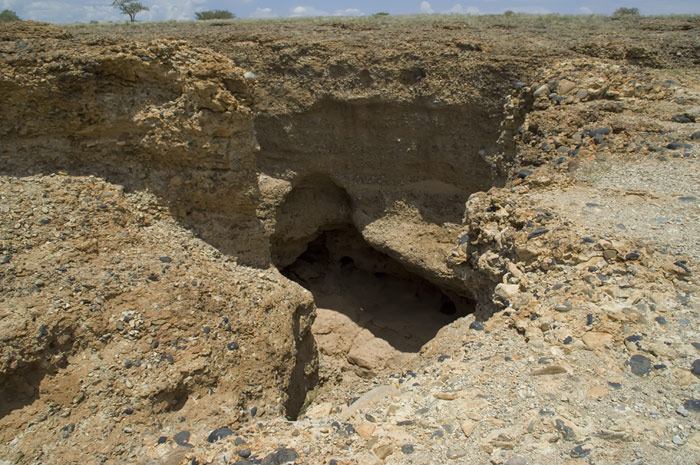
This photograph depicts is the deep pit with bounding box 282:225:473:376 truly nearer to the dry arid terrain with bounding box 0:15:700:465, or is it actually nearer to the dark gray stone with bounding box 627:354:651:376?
the dry arid terrain with bounding box 0:15:700:465

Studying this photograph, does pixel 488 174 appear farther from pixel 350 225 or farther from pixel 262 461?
pixel 262 461

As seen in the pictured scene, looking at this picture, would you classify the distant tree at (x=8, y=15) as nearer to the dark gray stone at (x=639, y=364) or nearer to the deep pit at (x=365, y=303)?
the deep pit at (x=365, y=303)

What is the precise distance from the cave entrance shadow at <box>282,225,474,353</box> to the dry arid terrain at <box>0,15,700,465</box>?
0.13 m

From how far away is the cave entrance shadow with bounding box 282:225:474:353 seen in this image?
360 inches

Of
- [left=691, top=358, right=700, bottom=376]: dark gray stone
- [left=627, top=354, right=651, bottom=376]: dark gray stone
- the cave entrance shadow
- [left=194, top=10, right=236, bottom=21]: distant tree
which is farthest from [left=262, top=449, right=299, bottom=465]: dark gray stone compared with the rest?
[left=194, top=10, right=236, bottom=21]: distant tree

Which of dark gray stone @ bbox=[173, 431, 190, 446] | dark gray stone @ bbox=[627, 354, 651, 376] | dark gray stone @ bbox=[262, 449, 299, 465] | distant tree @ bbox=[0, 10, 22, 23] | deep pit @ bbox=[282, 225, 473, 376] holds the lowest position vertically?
deep pit @ bbox=[282, 225, 473, 376]

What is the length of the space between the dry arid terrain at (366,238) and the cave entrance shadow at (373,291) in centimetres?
13

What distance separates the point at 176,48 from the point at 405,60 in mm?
4463

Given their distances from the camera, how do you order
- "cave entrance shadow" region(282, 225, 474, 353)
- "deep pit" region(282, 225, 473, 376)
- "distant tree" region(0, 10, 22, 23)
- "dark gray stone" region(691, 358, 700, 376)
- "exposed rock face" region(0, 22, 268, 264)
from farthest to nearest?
"distant tree" region(0, 10, 22, 23) < "cave entrance shadow" region(282, 225, 474, 353) < "deep pit" region(282, 225, 473, 376) < "exposed rock face" region(0, 22, 268, 264) < "dark gray stone" region(691, 358, 700, 376)

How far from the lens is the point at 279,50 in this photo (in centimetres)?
879

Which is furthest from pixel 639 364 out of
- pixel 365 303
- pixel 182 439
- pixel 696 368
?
pixel 365 303

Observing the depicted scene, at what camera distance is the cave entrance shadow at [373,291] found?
9148 millimetres

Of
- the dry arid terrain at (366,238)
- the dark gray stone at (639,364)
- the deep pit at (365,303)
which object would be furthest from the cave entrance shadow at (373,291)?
the dark gray stone at (639,364)

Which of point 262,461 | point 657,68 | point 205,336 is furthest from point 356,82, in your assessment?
point 262,461
